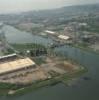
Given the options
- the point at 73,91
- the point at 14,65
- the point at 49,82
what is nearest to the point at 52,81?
the point at 49,82

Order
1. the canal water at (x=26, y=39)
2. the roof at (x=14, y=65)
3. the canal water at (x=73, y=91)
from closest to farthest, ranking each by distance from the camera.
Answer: the canal water at (x=73, y=91), the roof at (x=14, y=65), the canal water at (x=26, y=39)

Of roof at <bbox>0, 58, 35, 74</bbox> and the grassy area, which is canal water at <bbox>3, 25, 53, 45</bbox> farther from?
the grassy area

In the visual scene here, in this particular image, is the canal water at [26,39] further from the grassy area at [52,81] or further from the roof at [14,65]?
the grassy area at [52,81]

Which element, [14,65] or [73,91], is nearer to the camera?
[73,91]

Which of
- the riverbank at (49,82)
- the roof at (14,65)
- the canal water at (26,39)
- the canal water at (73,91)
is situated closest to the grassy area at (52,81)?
the riverbank at (49,82)

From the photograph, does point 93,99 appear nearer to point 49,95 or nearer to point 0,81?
point 49,95

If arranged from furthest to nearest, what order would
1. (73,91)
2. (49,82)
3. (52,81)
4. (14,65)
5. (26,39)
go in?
(26,39)
(14,65)
(52,81)
(49,82)
(73,91)

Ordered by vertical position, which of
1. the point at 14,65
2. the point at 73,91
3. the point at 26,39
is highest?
the point at 14,65

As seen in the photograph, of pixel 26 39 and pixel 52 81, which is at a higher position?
pixel 52 81

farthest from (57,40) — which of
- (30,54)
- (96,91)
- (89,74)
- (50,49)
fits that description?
(96,91)

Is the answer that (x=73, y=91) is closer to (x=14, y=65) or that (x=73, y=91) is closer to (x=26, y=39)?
(x=14, y=65)

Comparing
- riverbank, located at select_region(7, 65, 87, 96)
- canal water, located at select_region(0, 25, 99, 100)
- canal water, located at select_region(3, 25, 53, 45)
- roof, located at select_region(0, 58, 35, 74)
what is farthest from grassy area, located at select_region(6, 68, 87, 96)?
canal water, located at select_region(3, 25, 53, 45)
